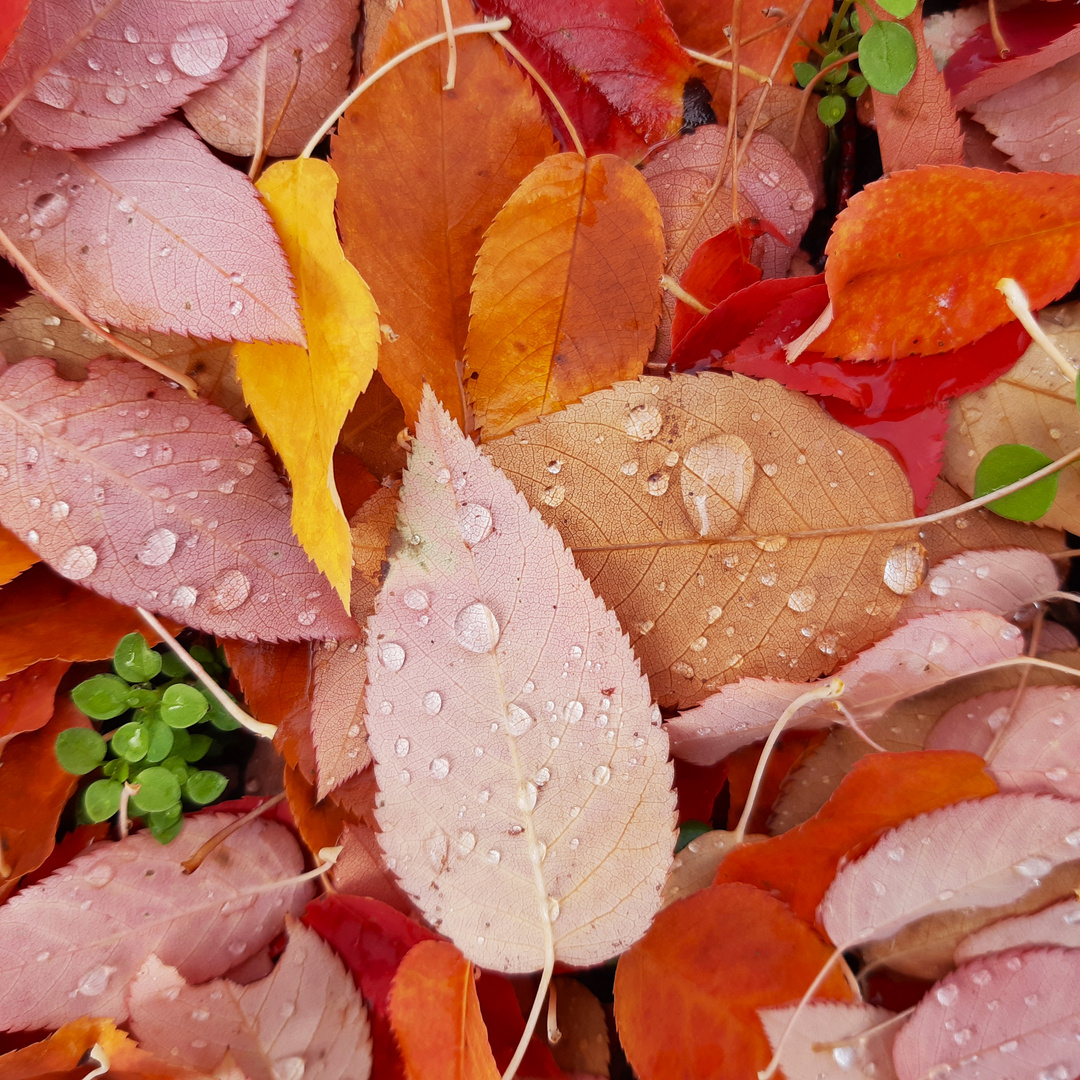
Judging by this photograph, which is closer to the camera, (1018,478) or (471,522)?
(471,522)

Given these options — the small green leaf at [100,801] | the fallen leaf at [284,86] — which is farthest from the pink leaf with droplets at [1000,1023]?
the fallen leaf at [284,86]

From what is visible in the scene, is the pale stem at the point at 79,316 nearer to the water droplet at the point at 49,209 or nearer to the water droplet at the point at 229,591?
the water droplet at the point at 49,209

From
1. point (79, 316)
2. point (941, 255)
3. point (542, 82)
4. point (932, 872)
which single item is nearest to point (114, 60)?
point (79, 316)

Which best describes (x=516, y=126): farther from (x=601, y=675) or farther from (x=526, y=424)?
(x=601, y=675)

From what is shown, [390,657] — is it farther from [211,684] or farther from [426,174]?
[426,174]

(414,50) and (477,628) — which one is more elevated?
(414,50)

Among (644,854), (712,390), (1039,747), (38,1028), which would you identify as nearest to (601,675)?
(644,854)
